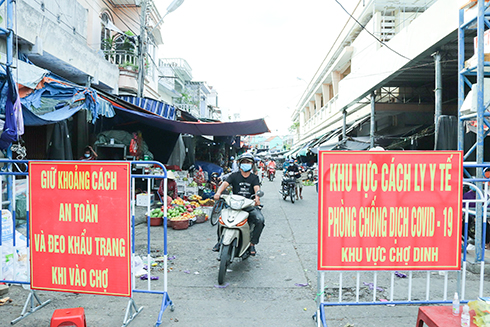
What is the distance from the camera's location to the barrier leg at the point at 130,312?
129 inches

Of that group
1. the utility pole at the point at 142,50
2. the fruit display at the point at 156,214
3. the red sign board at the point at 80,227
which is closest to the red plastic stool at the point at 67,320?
the red sign board at the point at 80,227

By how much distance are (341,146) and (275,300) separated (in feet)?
39.6

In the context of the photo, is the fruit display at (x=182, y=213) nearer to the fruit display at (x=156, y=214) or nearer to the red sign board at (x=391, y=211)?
the fruit display at (x=156, y=214)

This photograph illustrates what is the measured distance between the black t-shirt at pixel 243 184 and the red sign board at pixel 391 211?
8.19 ft

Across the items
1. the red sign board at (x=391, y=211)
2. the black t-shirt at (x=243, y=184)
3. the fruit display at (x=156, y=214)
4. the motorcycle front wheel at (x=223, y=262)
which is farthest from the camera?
the fruit display at (x=156, y=214)

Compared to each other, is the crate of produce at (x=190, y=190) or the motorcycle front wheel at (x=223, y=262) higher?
the crate of produce at (x=190, y=190)

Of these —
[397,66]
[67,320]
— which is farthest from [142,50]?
[67,320]

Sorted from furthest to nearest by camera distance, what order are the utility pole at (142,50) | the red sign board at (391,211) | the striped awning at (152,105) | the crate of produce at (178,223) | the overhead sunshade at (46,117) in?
the utility pole at (142,50) < the striped awning at (152,105) < the crate of produce at (178,223) < the overhead sunshade at (46,117) < the red sign board at (391,211)

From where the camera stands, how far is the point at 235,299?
394cm

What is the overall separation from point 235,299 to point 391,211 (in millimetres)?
2091

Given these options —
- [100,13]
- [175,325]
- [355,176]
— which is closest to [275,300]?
[175,325]

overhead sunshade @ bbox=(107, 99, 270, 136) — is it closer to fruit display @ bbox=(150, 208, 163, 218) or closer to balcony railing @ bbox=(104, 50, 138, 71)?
fruit display @ bbox=(150, 208, 163, 218)

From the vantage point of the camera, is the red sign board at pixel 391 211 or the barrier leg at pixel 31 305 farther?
the barrier leg at pixel 31 305

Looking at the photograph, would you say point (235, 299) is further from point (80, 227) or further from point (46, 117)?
point (46, 117)
